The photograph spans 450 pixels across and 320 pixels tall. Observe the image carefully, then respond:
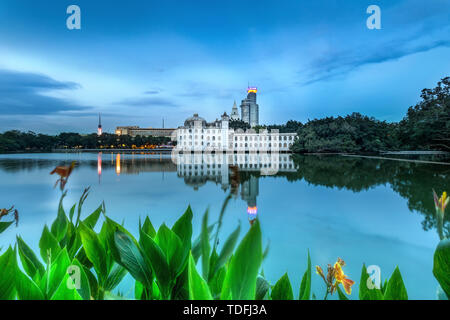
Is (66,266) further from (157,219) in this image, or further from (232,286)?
(157,219)

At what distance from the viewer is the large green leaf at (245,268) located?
0.35m

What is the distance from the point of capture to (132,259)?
521 millimetres

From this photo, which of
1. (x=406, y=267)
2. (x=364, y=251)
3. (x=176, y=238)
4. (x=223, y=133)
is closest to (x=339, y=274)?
(x=176, y=238)

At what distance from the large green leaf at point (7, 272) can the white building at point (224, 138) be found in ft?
109

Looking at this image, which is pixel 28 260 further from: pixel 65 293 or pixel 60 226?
pixel 65 293

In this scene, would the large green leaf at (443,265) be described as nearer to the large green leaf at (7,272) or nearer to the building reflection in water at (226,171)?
the building reflection in water at (226,171)

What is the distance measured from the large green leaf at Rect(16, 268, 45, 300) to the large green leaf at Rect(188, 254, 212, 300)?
0.34 meters

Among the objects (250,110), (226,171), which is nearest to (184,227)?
(226,171)

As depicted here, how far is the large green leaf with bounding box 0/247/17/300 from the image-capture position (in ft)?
1.65

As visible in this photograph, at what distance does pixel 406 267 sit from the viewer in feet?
7.95

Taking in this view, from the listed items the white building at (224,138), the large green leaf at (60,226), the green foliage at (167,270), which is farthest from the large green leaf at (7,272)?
the white building at (224,138)

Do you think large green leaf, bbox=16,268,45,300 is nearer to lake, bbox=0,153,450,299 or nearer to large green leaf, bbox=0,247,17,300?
large green leaf, bbox=0,247,17,300

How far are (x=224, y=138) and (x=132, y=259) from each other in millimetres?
34695

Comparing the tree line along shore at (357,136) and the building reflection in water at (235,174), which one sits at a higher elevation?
the tree line along shore at (357,136)
